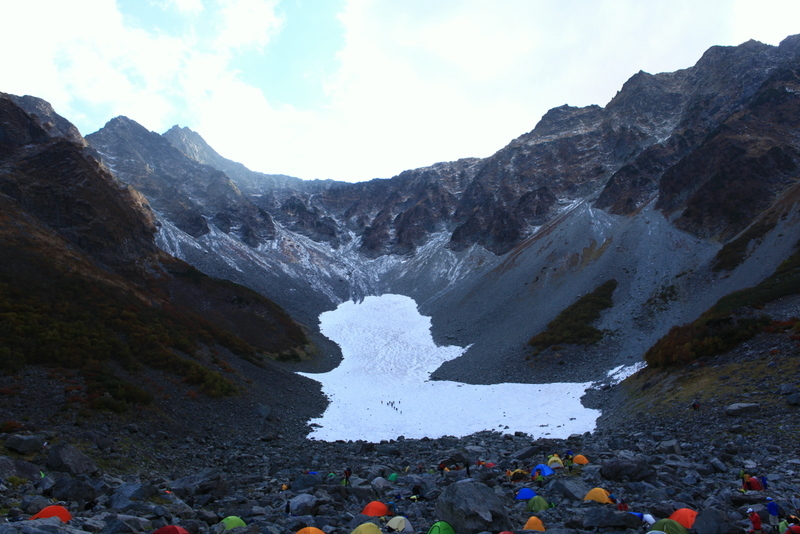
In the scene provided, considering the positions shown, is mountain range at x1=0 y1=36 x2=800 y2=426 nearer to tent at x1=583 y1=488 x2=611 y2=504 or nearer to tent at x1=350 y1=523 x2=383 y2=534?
tent at x1=350 y1=523 x2=383 y2=534

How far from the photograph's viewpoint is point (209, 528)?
11.1 meters

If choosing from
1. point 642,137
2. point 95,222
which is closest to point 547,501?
point 95,222

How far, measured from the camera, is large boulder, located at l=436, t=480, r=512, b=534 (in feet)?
34.7

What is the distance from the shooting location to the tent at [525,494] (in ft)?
42.6

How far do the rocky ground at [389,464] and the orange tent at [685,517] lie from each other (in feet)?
0.65

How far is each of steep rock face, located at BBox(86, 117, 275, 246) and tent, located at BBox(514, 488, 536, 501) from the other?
113 meters

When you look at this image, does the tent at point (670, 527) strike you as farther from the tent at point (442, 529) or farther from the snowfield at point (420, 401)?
the snowfield at point (420, 401)

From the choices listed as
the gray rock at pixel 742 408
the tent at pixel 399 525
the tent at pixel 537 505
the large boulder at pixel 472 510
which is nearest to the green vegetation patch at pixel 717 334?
the gray rock at pixel 742 408

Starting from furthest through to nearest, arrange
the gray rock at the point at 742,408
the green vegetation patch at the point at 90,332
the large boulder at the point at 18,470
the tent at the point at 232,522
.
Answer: the green vegetation patch at the point at 90,332
the gray rock at the point at 742,408
the large boulder at the point at 18,470
the tent at the point at 232,522

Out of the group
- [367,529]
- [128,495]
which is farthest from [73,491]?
[367,529]

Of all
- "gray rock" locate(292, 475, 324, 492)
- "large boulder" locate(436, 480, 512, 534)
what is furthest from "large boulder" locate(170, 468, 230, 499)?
"large boulder" locate(436, 480, 512, 534)

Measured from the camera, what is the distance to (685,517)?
32.0ft

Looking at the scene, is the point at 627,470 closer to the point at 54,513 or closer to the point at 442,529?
the point at 442,529

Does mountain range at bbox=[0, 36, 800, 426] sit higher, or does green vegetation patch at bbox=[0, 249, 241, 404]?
mountain range at bbox=[0, 36, 800, 426]
